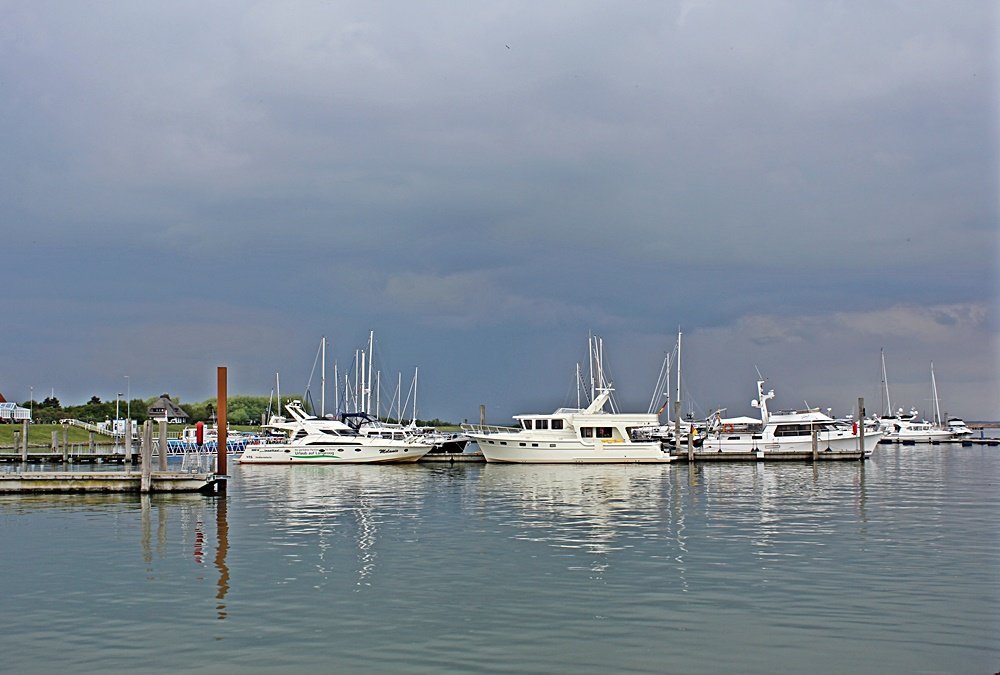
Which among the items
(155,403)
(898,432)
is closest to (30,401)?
(155,403)

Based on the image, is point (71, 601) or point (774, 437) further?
point (774, 437)

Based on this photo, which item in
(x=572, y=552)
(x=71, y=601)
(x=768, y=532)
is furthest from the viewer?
(x=768, y=532)

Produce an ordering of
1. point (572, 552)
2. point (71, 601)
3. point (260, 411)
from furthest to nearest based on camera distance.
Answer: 1. point (260, 411)
2. point (572, 552)
3. point (71, 601)

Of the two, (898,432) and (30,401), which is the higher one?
(30,401)

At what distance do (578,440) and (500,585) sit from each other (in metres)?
48.8

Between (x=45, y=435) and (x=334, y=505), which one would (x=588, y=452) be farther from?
(x=45, y=435)

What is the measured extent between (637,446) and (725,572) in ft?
156

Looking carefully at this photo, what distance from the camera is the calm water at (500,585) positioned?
15164 millimetres

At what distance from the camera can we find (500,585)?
20.6 m

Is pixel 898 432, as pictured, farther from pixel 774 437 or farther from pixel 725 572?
pixel 725 572

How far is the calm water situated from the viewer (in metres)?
15.2

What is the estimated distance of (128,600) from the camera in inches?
758

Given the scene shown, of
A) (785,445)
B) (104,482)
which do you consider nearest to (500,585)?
(104,482)

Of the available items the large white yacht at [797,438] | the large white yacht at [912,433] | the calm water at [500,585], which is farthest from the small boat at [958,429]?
the calm water at [500,585]
